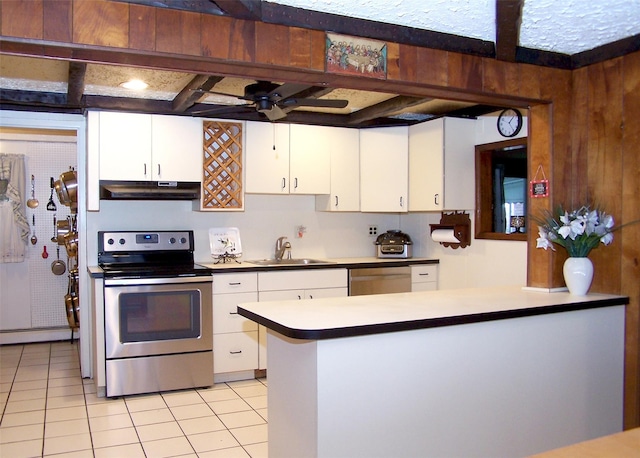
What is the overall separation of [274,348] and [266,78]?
126 centimetres

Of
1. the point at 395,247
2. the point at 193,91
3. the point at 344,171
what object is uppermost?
the point at 193,91

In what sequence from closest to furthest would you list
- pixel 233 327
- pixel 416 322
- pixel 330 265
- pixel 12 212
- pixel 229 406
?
1. pixel 416 322
2. pixel 229 406
3. pixel 233 327
4. pixel 330 265
5. pixel 12 212

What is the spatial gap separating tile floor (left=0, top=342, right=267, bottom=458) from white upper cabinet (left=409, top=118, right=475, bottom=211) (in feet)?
6.92

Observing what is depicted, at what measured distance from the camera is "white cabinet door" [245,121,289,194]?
15.4 ft

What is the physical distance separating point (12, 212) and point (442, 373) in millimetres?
4821

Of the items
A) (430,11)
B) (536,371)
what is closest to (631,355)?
(536,371)

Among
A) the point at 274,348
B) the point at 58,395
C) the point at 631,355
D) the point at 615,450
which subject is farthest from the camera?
the point at 58,395

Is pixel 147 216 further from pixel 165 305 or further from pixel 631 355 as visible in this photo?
pixel 631 355

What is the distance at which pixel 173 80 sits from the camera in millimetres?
3850

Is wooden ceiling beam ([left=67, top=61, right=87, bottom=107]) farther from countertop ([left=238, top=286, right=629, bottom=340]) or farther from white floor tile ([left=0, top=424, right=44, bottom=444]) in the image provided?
white floor tile ([left=0, top=424, right=44, bottom=444])

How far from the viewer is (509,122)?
4.30 m

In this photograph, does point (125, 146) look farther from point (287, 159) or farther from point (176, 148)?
point (287, 159)

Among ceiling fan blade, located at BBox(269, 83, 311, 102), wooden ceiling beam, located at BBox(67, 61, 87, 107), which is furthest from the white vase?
wooden ceiling beam, located at BBox(67, 61, 87, 107)

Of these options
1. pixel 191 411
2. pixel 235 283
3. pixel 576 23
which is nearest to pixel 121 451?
pixel 191 411
